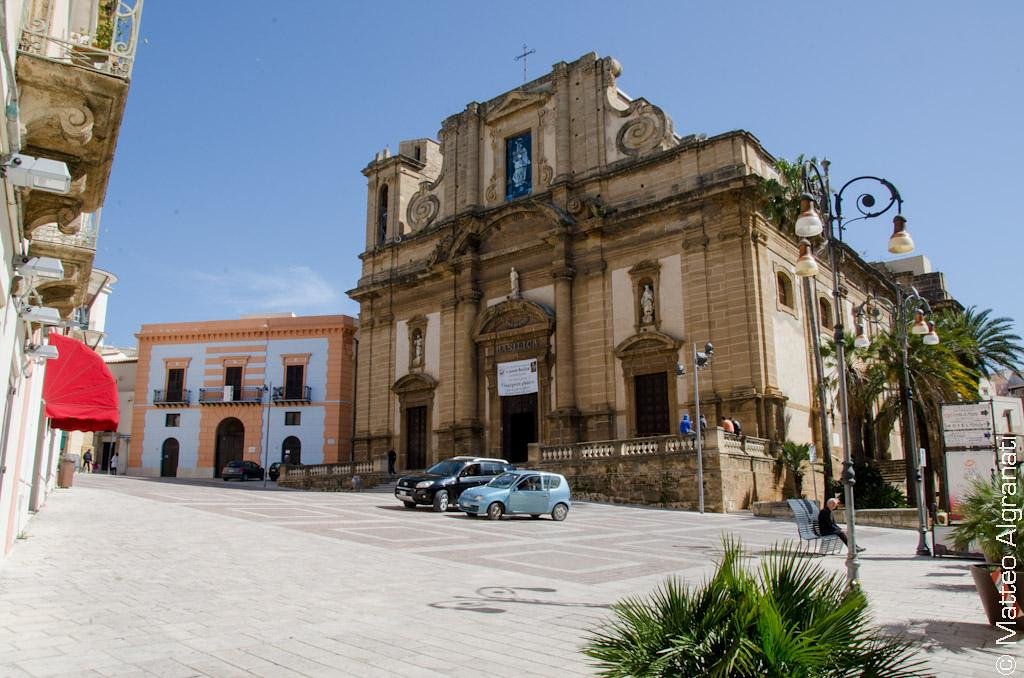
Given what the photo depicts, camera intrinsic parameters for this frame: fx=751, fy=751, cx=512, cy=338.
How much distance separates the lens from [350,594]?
26.6ft

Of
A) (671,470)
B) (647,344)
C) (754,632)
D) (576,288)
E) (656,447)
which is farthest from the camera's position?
(576,288)

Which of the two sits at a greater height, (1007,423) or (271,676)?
(1007,423)

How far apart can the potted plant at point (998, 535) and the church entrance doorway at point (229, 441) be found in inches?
1690

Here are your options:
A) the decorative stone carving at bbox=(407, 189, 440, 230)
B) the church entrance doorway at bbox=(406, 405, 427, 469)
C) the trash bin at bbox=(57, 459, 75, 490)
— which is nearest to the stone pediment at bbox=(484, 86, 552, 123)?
the decorative stone carving at bbox=(407, 189, 440, 230)

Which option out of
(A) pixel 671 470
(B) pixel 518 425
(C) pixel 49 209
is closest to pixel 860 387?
(A) pixel 671 470

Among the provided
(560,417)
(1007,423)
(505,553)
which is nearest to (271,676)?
(505,553)

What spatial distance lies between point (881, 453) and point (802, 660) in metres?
37.7

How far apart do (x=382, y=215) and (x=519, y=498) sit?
27.9m

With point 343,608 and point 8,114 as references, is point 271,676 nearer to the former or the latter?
point 343,608

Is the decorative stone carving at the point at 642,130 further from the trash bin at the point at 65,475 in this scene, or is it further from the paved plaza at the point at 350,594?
the trash bin at the point at 65,475

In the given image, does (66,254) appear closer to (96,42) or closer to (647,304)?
(96,42)

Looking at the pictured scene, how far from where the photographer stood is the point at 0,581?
8.22m

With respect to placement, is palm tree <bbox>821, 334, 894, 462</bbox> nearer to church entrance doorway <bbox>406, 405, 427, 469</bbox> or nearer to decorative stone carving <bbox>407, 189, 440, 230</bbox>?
church entrance doorway <bbox>406, 405, 427, 469</bbox>

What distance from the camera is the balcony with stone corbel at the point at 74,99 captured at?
19.6 feet
